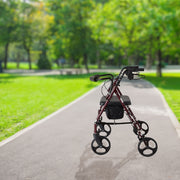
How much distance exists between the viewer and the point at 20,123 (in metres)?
6.71

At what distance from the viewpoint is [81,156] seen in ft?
14.2

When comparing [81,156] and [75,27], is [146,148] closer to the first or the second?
[81,156]

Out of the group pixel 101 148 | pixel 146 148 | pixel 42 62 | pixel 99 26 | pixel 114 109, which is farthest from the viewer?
pixel 42 62

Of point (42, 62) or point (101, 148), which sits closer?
point (101, 148)

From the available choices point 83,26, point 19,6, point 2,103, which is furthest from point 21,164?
point 19,6

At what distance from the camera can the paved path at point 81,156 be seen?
144 inches

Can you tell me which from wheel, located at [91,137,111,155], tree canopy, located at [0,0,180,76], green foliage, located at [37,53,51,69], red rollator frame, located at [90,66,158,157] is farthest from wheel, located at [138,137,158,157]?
green foliage, located at [37,53,51,69]

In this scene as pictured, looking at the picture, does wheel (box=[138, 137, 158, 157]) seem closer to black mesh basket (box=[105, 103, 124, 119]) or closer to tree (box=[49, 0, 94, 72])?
black mesh basket (box=[105, 103, 124, 119])

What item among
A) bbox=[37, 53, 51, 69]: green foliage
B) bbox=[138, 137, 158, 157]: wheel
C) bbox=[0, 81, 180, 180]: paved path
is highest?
bbox=[37, 53, 51, 69]: green foliage

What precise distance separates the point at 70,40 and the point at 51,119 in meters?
23.4

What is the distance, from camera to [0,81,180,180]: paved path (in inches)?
144

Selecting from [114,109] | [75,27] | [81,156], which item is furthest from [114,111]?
[75,27]

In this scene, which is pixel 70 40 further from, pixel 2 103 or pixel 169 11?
pixel 2 103

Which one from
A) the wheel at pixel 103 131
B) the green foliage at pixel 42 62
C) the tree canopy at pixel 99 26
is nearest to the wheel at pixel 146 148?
the wheel at pixel 103 131
